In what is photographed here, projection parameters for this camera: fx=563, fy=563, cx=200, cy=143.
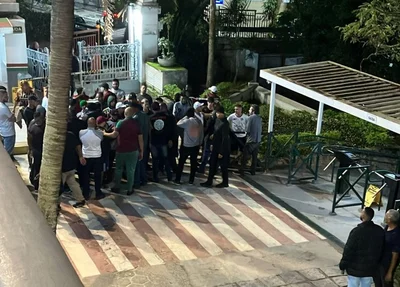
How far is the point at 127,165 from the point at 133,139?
21.6 inches

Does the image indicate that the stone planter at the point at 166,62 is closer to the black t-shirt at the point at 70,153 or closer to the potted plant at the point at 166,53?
the potted plant at the point at 166,53

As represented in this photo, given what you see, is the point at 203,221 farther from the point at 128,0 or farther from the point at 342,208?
the point at 128,0

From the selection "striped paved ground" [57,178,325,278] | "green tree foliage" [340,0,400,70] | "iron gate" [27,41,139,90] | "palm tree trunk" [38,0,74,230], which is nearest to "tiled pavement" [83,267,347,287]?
"striped paved ground" [57,178,325,278]

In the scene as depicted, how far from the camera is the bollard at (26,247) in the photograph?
1374 mm

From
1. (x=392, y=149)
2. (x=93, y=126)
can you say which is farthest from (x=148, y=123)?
(x=392, y=149)

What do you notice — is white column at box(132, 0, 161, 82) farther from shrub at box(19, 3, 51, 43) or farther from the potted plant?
shrub at box(19, 3, 51, 43)

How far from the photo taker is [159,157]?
35.9 feet

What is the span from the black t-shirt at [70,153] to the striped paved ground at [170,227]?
88 cm

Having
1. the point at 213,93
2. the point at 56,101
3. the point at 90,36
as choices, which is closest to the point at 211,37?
the point at 213,93

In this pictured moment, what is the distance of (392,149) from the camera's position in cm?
1384

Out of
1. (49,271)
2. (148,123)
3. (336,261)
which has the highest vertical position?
(49,271)

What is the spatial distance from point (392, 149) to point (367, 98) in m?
3.42

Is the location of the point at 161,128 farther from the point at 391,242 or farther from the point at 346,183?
the point at 391,242

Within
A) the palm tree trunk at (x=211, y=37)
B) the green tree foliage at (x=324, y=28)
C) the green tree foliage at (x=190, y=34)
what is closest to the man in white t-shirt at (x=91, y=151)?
the palm tree trunk at (x=211, y=37)
